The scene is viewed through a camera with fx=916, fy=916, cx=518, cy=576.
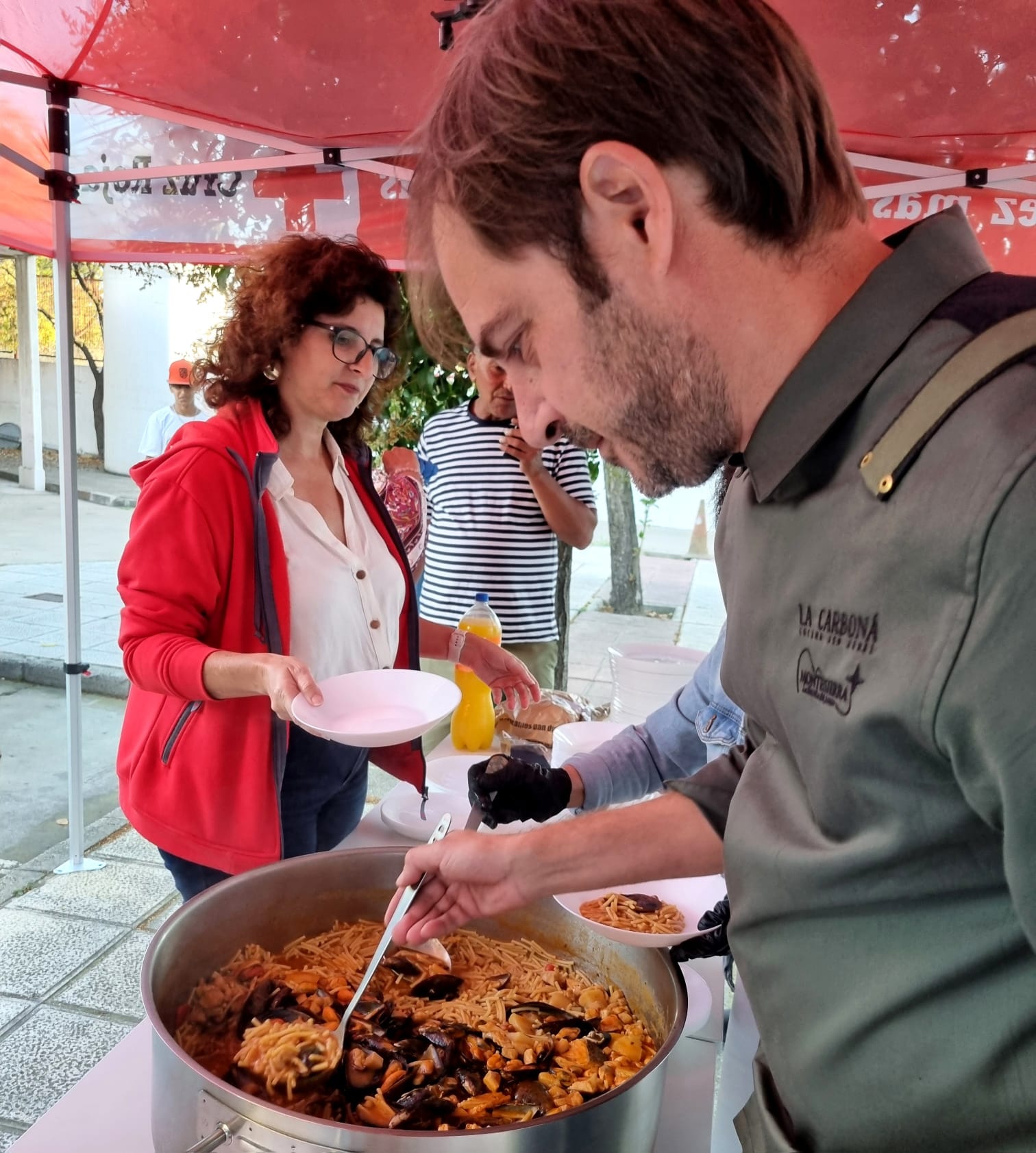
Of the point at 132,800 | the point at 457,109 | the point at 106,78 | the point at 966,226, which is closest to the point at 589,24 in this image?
the point at 457,109

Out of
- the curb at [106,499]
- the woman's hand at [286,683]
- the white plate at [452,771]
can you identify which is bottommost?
the curb at [106,499]

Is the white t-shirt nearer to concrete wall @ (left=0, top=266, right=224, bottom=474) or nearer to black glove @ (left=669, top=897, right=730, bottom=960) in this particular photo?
black glove @ (left=669, top=897, right=730, bottom=960)

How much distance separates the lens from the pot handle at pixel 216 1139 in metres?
0.88

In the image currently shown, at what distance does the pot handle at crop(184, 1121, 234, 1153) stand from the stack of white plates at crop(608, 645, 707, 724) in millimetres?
1602

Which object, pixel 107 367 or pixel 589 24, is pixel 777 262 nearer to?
pixel 589 24

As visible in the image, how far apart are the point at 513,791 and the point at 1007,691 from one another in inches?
39.7

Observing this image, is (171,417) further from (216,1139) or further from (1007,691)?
(1007,691)

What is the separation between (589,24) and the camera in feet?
2.52

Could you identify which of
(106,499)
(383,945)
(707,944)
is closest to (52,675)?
(383,945)

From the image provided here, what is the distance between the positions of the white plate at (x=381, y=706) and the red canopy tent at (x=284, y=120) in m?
1.49

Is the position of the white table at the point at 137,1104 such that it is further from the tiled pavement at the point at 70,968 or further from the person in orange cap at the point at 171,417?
the person in orange cap at the point at 171,417

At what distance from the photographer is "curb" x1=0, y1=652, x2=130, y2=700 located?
6.04m

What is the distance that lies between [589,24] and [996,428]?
1.55 ft

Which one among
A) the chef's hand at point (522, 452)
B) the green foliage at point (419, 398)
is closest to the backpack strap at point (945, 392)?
the chef's hand at point (522, 452)
